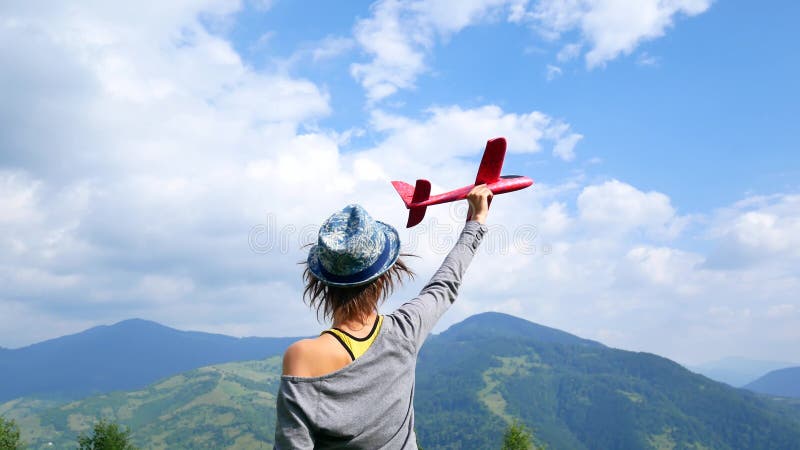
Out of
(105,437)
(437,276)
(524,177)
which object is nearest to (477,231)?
(437,276)

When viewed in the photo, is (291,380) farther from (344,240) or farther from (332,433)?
(344,240)

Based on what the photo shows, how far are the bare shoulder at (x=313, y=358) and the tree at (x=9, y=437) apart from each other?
178 feet

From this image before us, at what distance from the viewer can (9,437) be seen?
1790 inches

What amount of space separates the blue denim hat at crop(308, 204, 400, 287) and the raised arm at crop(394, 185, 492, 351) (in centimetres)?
34

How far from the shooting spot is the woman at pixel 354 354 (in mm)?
2408

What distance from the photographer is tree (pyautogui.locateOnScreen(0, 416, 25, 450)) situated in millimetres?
44781

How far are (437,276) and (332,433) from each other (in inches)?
49.6

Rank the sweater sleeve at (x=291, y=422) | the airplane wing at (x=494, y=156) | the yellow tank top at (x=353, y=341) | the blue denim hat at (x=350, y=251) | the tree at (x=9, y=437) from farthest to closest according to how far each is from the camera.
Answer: the tree at (x=9, y=437)
the airplane wing at (x=494, y=156)
the blue denim hat at (x=350, y=251)
the yellow tank top at (x=353, y=341)
the sweater sleeve at (x=291, y=422)

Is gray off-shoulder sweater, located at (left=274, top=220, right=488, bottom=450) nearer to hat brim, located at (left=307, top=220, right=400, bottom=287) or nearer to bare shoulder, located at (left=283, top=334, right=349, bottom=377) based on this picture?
bare shoulder, located at (left=283, top=334, right=349, bottom=377)

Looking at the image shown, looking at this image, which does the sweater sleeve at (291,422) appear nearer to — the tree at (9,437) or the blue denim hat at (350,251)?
the blue denim hat at (350,251)

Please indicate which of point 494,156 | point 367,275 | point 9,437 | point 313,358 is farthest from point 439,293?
point 9,437

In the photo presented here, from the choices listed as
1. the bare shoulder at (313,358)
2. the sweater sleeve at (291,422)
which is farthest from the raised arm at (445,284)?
the sweater sleeve at (291,422)

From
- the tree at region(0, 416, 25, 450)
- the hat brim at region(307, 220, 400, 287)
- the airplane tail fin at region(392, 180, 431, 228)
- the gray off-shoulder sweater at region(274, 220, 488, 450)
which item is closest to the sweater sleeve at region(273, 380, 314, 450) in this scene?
the gray off-shoulder sweater at region(274, 220, 488, 450)

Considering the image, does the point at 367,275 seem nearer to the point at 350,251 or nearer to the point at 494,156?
the point at 350,251
